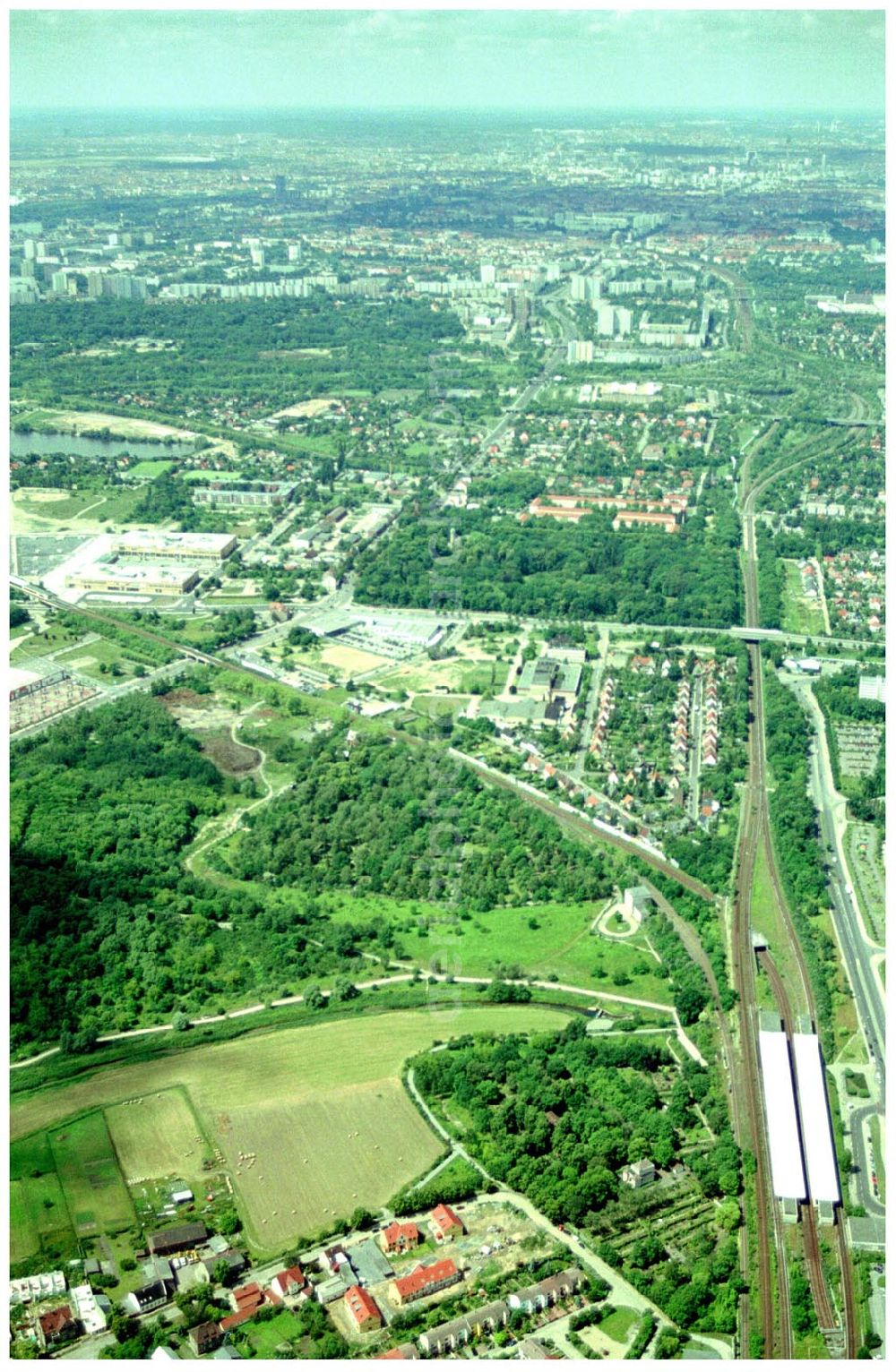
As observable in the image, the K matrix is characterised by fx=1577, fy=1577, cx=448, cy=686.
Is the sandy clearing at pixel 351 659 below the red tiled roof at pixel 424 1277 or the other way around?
the other way around

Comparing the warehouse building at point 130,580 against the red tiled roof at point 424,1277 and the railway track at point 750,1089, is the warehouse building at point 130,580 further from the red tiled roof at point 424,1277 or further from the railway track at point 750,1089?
the red tiled roof at point 424,1277

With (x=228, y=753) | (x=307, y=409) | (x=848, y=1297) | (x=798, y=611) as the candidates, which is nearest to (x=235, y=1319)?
(x=848, y=1297)

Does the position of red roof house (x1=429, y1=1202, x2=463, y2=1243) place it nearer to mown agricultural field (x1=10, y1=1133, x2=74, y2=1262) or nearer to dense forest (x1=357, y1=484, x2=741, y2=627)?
mown agricultural field (x1=10, y1=1133, x2=74, y2=1262)

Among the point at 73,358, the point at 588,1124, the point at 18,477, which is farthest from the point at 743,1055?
the point at 73,358

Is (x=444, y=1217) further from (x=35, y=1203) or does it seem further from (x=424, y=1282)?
(x=35, y=1203)

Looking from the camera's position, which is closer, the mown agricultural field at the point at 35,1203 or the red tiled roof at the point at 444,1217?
the mown agricultural field at the point at 35,1203

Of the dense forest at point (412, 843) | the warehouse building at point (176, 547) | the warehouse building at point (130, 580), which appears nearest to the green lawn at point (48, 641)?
the warehouse building at point (130, 580)

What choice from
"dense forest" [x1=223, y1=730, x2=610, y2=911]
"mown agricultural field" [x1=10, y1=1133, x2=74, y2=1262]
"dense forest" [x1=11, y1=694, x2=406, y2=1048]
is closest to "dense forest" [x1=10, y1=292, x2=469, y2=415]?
"dense forest" [x1=11, y1=694, x2=406, y2=1048]
